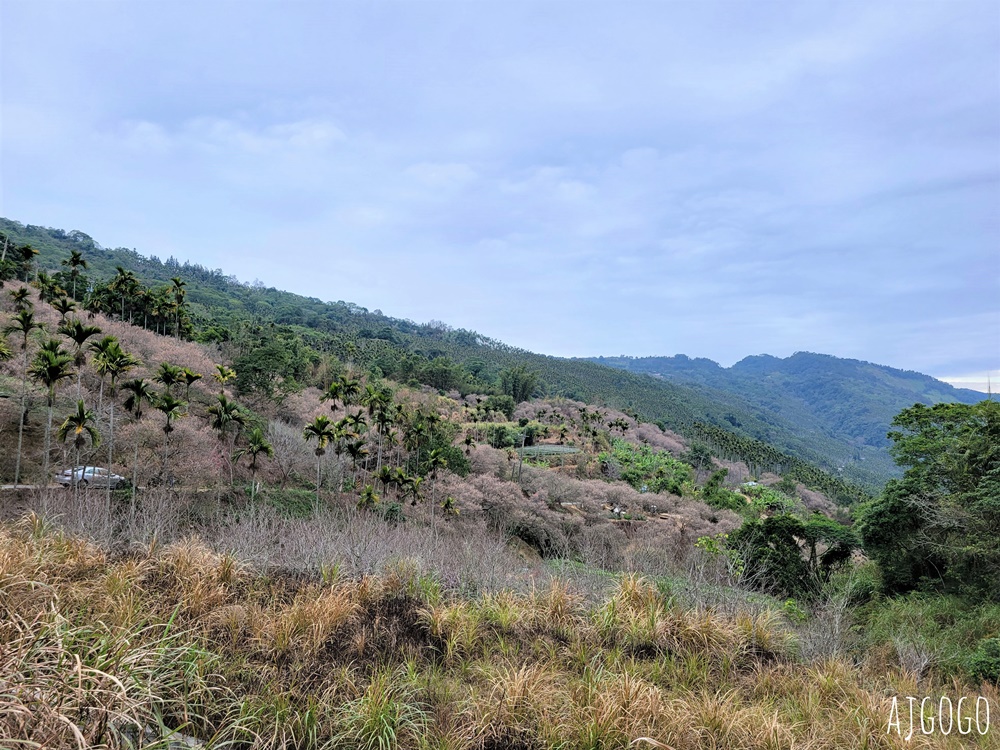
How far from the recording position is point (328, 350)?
234 ft

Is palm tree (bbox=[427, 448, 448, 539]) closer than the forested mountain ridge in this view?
Yes

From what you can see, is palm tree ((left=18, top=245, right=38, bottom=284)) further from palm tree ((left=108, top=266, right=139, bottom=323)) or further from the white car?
the white car

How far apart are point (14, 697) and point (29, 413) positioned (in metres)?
35.6

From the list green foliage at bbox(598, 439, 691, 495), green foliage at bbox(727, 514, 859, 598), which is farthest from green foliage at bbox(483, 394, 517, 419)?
green foliage at bbox(727, 514, 859, 598)

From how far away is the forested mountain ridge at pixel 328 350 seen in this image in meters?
47.8

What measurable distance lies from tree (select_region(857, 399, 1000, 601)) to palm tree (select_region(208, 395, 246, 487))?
3183 centimetres

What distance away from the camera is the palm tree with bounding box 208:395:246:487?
28375mm

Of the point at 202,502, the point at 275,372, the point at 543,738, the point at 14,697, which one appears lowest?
the point at 202,502

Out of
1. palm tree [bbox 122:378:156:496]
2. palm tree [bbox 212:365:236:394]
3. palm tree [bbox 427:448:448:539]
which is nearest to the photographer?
palm tree [bbox 122:378:156:496]

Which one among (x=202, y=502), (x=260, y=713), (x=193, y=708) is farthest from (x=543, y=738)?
(x=202, y=502)

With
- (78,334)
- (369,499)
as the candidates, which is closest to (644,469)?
(369,499)

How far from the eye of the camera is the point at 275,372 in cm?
4331

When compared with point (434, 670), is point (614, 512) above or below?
below

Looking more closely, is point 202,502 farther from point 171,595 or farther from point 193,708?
point 193,708
